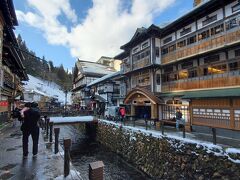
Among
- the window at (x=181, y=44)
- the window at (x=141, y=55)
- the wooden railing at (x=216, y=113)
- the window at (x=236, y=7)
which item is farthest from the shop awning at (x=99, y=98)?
the window at (x=236, y=7)

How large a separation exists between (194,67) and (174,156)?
38.6 ft

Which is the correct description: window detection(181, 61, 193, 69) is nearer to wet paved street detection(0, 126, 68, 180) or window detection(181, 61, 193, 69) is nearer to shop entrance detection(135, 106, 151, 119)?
shop entrance detection(135, 106, 151, 119)

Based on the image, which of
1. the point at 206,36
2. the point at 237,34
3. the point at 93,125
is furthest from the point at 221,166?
the point at 93,125

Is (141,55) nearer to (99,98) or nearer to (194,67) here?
(194,67)

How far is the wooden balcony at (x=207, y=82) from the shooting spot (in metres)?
17.0

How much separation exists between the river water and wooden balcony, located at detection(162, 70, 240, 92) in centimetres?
1088

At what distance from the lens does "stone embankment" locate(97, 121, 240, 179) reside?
10.3 metres

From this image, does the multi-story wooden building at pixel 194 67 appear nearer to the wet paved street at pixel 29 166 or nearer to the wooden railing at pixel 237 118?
the wooden railing at pixel 237 118

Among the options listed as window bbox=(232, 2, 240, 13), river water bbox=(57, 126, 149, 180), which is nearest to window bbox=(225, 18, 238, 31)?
window bbox=(232, 2, 240, 13)

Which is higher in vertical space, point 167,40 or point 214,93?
point 167,40

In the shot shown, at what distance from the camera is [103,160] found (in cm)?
1944

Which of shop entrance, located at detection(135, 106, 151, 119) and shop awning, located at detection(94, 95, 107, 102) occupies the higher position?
shop awning, located at detection(94, 95, 107, 102)

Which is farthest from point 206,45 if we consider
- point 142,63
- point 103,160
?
point 103,160

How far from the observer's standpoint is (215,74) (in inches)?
739
